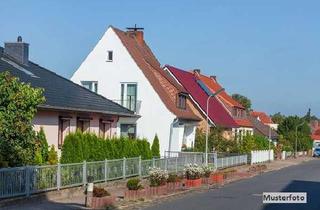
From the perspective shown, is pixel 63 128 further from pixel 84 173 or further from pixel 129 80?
pixel 129 80

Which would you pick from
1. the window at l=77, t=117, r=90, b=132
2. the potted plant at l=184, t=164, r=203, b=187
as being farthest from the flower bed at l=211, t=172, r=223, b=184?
the window at l=77, t=117, r=90, b=132

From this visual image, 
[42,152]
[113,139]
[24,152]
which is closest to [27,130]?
[24,152]

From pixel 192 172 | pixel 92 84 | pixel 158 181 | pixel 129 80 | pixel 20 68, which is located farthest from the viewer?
pixel 92 84

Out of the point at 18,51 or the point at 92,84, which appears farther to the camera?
the point at 92,84

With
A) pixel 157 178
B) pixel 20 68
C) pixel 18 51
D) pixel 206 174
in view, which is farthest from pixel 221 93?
pixel 157 178

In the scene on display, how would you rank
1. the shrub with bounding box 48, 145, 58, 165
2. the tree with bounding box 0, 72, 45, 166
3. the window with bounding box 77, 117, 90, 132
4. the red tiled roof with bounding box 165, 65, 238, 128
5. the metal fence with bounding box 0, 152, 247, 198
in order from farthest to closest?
1. the red tiled roof with bounding box 165, 65, 238, 128
2. the window with bounding box 77, 117, 90, 132
3. the shrub with bounding box 48, 145, 58, 165
4. the tree with bounding box 0, 72, 45, 166
5. the metal fence with bounding box 0, 152, 247, 198

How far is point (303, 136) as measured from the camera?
116250mm

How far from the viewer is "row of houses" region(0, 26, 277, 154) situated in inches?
1181

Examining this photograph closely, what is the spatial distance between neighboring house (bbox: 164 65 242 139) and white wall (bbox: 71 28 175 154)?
8637mm

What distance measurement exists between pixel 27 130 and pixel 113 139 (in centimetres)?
984

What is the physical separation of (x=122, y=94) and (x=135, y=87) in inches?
46.2

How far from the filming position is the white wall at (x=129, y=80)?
151 ft

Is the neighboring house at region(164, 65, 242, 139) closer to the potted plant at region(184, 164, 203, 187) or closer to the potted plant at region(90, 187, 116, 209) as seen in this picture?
the potted plant at region(184, 164, 203, 187)

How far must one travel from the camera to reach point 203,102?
5606 centimetres
